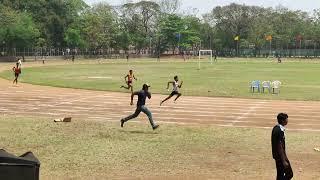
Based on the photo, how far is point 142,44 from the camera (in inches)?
5305

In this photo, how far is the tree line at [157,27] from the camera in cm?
11094

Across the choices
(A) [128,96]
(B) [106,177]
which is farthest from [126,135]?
(A) [128,96]

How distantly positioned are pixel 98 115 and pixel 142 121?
2.97 m

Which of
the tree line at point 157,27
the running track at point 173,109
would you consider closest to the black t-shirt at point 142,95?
the running track at point 173,109

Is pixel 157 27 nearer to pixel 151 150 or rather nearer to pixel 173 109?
pixel 173 109

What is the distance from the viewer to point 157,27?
445 feet

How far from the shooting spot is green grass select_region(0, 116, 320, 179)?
491 inches

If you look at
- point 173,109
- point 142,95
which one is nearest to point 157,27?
point 173,109

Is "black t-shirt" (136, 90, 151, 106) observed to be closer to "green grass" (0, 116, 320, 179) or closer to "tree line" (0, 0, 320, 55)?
"green grass" (0, 116, 320, 179)

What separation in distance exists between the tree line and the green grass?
86516 mm

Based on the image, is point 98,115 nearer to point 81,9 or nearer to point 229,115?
point 229,115

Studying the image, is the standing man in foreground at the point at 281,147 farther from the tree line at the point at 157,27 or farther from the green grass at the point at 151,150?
the tree line at the point at 157,27

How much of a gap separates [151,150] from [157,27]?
122 meters

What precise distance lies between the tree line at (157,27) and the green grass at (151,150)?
3406 inches
